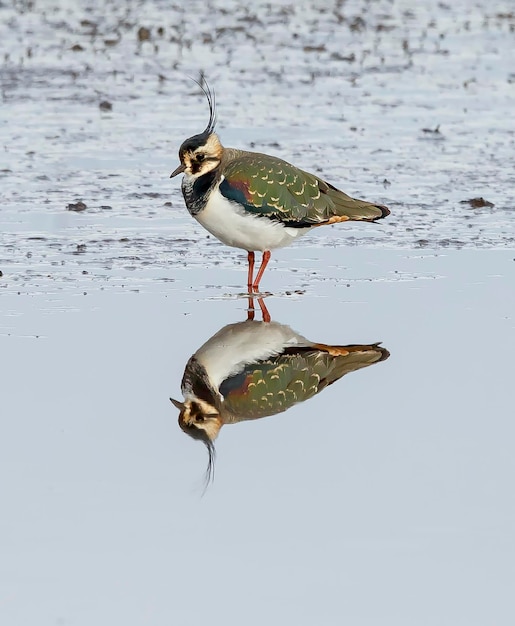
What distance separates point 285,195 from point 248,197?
28cm

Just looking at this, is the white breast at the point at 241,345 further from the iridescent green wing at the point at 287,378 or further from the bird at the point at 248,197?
the bird at the point at 248,197

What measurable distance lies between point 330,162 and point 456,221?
2092 mm

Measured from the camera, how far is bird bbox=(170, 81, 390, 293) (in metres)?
8.24

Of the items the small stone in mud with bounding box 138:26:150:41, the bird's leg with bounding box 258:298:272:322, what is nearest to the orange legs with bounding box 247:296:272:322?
the bird's leg with bounding box 258:298:272:322

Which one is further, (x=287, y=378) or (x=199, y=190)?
(x=199, y=190)

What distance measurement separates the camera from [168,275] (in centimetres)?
878

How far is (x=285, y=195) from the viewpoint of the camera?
8453 millimetres

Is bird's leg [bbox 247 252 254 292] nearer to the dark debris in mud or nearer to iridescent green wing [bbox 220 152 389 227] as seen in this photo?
iridescent green wing [bbox 220 152 389 227]

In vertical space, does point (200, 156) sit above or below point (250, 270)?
above

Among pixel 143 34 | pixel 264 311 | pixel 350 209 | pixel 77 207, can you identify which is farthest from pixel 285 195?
pixel 143 34

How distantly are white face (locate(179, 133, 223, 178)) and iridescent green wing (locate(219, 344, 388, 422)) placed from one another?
146cm

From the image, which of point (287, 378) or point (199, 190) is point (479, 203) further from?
point (287, 378)

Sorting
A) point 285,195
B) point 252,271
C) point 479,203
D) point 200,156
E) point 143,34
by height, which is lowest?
point 143,34

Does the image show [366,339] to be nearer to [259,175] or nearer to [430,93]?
[259,175]
